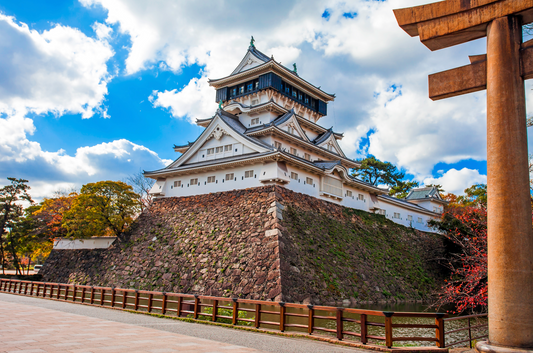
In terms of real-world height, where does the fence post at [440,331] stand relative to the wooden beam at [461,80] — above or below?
below

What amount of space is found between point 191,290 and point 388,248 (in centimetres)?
1446

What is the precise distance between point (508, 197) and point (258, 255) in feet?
44.1

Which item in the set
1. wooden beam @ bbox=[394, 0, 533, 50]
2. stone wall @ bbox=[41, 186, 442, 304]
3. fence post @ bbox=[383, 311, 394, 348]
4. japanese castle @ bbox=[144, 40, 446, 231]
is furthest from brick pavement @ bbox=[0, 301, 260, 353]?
japanese castle @ bbox=[144, 40, 446, 231]

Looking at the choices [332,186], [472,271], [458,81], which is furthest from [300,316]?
[332,186]

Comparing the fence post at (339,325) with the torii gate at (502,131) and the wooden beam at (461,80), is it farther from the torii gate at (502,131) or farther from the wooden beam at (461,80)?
the wooden beam at (461,80)

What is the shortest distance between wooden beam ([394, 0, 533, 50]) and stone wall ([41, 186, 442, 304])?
39.4 feet

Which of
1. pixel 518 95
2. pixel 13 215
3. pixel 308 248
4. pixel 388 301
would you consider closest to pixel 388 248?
pixel 388 301

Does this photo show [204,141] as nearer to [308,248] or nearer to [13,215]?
[308,248]

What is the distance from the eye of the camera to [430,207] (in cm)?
3872

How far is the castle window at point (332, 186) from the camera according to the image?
24.6 m

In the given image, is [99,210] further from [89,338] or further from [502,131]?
[502,131]

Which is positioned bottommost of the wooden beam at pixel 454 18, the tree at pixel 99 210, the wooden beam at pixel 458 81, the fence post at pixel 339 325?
the fence post at pixel 339 325

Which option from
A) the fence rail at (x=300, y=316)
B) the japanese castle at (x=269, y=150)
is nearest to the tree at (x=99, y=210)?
the japanese castle at (x=269, y=150)

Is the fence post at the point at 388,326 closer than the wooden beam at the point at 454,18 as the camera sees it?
No
